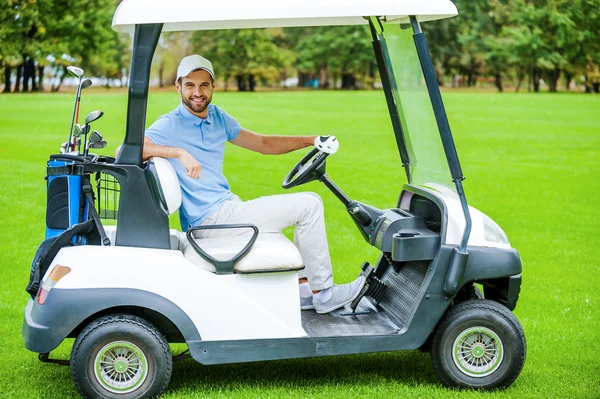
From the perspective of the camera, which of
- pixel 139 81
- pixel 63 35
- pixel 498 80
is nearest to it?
pixel 139 81

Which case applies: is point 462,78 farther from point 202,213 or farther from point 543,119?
point 202,213

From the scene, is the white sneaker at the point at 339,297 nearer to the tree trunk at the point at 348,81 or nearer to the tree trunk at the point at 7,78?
the tree trunk at the point at 7,78

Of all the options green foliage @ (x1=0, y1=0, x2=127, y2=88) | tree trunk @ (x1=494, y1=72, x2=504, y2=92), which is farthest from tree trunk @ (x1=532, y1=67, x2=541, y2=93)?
green foliage @ (x1=0, y1=0, x2=127, y2=88)

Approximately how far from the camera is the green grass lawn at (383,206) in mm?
4066

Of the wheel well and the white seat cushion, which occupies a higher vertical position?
the white seat cushion

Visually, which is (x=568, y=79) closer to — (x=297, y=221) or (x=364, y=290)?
(x=364, y=290)

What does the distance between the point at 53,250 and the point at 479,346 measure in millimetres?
1873

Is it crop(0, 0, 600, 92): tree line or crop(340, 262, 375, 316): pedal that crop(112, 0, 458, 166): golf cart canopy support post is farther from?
crop(0, 0, 600, 92): tree line

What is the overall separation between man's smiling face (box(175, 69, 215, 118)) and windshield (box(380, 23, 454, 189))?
880 millimetres

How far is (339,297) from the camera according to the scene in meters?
4.15

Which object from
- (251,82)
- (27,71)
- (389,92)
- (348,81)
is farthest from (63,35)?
(389,92)

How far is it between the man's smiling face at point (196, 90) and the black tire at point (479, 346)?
4.76ft

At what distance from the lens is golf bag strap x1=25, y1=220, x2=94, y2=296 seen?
376cm

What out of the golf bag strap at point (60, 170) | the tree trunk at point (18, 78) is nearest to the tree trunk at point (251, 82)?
the tree trunk at point (18, 78)
